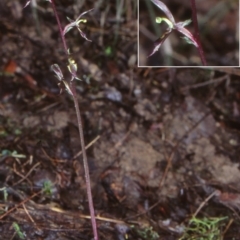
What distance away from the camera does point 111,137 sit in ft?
7.19

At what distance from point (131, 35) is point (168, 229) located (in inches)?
45.1

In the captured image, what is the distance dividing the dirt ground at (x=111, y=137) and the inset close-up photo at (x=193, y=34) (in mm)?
456

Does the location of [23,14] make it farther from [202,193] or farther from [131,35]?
[202,193]

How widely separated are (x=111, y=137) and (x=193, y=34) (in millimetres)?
1010

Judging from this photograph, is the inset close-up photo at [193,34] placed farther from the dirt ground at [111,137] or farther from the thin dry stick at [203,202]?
the thin dry stick at [203,202]

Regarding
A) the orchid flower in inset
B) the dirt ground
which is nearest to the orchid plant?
the orchid flower in inset

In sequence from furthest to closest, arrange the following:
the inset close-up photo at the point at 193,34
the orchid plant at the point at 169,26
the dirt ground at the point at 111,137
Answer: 1. the inset close-up photo at the point at 193,34
2. the dirt ground at the point at 111,137
3. the orchid plant at the point at 169,26

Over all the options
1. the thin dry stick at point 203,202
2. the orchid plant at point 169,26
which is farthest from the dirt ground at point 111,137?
the orchid plant at point 169,26

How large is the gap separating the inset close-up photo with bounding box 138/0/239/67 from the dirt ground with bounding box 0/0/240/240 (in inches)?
18.0

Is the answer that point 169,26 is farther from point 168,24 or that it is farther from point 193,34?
point 193,34

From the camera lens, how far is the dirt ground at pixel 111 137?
1.85 metres

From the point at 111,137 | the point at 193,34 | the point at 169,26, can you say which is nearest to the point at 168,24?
the point at 169,26

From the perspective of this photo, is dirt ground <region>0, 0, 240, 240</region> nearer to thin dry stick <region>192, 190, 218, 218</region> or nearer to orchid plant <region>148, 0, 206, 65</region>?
thin dry stick <region>192, 190, 218, 218</region>

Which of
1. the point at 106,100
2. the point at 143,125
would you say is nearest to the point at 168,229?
the point at 143,125
